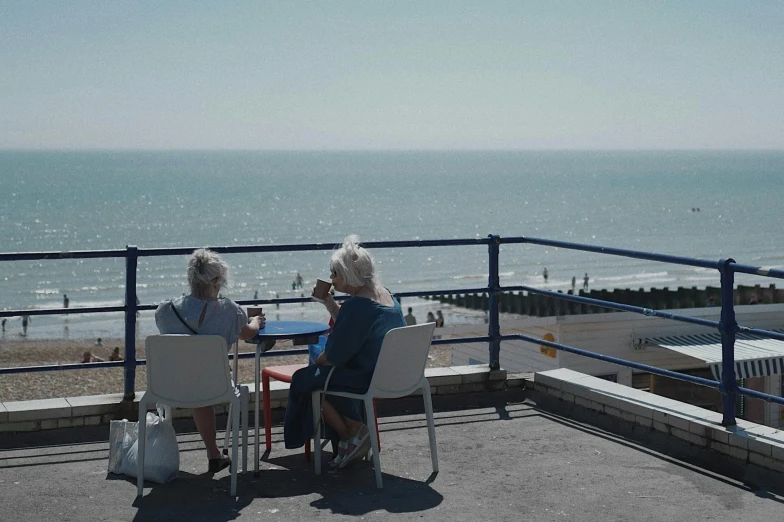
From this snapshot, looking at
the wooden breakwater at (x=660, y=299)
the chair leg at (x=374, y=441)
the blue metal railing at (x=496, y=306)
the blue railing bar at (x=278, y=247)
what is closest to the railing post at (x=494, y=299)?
the blue metal railing at (x=496, y=306)

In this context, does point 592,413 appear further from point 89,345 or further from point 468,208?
point 468,208

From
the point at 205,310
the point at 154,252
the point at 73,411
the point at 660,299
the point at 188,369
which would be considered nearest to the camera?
the point at 188,369

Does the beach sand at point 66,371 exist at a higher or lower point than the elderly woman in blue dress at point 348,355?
lower

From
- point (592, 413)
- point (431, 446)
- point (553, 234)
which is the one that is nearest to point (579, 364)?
point (592, 413)

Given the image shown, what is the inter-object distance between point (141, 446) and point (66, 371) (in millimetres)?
21762

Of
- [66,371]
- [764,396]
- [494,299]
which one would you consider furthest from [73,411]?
[66,371]

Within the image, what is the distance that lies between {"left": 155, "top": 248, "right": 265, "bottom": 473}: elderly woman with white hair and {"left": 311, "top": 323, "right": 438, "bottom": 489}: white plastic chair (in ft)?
1.83

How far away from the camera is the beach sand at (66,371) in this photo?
2209 cm

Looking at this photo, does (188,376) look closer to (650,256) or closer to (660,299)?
(650,256)

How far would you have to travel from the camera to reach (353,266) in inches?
215

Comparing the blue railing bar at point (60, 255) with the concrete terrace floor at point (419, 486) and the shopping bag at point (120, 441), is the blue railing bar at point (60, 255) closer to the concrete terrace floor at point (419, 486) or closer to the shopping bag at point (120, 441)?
the concrete terrace floor at point (419, 486)

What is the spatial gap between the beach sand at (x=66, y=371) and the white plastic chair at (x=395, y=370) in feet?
30.5

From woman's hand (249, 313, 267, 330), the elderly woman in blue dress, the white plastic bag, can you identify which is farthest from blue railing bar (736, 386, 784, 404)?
the white plastic bag

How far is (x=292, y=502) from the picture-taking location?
515 cm
